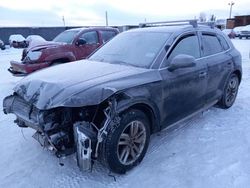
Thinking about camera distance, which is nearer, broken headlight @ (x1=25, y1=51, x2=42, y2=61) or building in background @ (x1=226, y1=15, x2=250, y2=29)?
broken headlight @ (x1=25, y1=51, x2=42, y2=61)

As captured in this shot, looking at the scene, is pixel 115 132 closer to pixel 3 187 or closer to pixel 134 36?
pixel 3 187

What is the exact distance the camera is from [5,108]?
3.75 meters

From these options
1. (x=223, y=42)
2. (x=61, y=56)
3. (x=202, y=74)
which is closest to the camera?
(x=202, y=74)

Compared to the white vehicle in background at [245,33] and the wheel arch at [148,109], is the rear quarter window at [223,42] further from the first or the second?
the white vehicle in background at [245,33]

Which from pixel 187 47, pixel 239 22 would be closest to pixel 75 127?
pixel 187 47

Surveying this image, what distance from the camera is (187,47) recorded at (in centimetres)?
423

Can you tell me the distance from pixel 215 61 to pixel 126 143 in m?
2.49

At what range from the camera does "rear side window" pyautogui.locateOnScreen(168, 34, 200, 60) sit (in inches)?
156

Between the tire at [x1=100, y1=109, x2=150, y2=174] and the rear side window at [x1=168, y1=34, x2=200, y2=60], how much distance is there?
1.13m

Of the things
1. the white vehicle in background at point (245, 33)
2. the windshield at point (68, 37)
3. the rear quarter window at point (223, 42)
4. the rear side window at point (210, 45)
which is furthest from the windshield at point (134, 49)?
the white vehicle in background at point (245, 33)

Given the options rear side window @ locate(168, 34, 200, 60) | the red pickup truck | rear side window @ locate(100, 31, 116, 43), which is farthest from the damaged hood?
rear side window @ locate(100, 31, 116, 43)

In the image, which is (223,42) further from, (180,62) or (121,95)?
(121,95)

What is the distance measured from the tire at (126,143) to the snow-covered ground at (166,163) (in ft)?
0.54

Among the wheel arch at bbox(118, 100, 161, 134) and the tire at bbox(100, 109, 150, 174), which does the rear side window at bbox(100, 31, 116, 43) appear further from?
the tire at bbox(100, 109, 150, 174)
